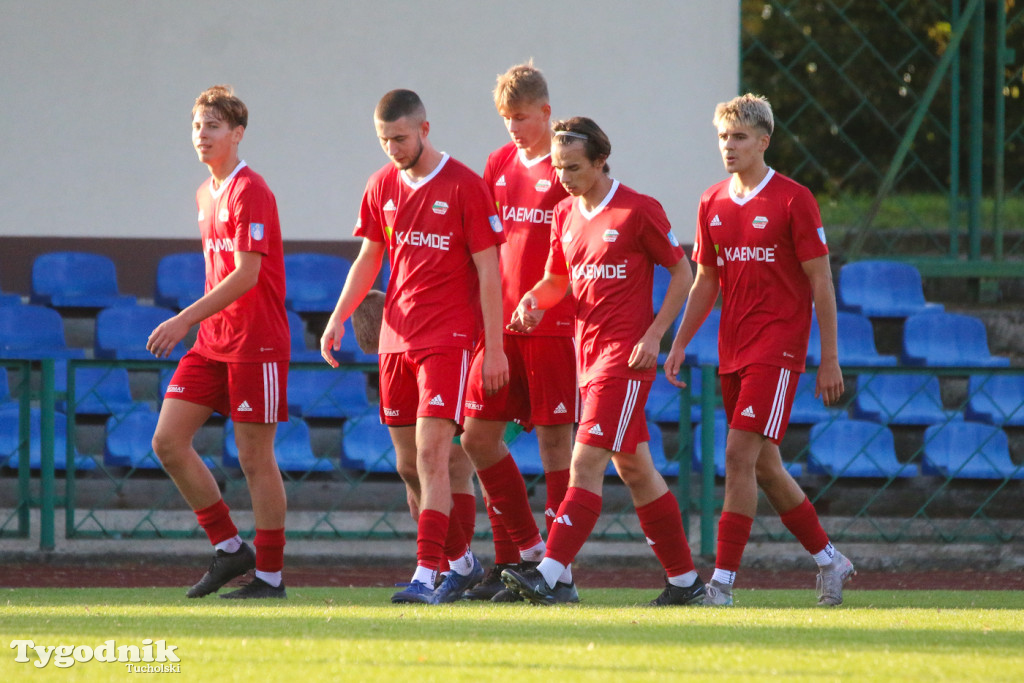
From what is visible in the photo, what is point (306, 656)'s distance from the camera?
10.5 ft

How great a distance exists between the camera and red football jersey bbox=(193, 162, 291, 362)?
477 cm

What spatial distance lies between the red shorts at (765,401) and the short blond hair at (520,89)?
129 centimetres

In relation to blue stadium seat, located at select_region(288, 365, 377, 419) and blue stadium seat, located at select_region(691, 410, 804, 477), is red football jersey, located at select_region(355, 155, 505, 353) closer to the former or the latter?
blue stadium seat, located at select_region(691, 410, 804, 477)

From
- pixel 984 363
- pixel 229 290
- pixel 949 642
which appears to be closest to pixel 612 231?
pixel 229 290

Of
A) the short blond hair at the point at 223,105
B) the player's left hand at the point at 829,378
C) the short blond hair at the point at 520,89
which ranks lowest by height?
the player's left hand at the point at 829,378

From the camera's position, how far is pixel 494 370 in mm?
4543

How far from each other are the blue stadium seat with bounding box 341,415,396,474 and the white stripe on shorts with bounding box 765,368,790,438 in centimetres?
321

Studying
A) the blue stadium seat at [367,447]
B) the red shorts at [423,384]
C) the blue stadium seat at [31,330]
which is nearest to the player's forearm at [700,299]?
the red shorts at [423,384]

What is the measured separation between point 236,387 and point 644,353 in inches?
60.2

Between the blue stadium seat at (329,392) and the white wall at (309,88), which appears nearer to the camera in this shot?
the blue stadium seat at (329,392)

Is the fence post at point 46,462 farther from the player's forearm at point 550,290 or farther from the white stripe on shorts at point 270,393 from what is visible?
the player's forearm at point 550,290

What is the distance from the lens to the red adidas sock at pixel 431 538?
175 inches

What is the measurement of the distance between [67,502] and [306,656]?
420 centimetres

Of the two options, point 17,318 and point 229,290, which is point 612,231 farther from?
point 17,318
